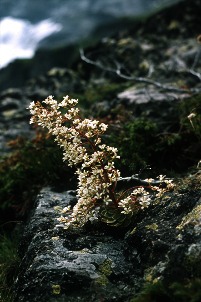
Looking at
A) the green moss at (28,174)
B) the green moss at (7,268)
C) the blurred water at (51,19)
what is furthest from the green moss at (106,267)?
the blurred water at (51,19)

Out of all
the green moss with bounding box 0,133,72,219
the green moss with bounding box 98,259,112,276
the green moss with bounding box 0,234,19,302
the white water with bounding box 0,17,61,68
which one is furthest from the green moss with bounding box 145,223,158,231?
the white water with bounding box 0,17,61,68

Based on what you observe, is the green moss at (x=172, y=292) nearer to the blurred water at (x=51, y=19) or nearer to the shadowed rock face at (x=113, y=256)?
the shadowed rock face at (x=113, y=256)

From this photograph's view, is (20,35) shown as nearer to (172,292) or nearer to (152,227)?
(152,227)

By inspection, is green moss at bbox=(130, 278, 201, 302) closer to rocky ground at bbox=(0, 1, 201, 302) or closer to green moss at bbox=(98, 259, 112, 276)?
rocky ground at bbox=(0, 1, 201, 302)

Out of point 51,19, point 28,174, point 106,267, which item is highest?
point 51,19

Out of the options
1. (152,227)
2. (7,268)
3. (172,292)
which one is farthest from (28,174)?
(172,292)

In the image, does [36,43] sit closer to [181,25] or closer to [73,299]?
[181,25]
